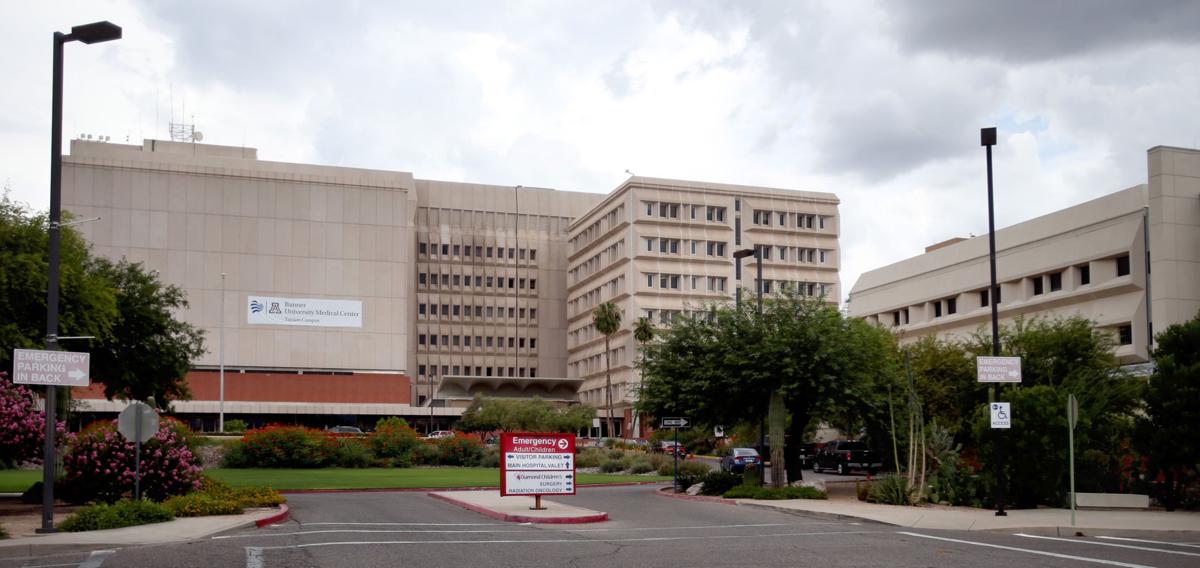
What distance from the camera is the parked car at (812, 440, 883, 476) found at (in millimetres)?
51875

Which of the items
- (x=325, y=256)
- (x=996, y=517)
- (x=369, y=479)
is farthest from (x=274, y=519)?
(x=325, y=256)

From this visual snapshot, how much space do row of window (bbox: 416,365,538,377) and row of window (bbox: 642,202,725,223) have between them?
30.8 meters

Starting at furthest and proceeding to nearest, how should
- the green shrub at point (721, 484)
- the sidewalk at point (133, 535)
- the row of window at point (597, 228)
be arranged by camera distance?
the row of window at point (597, 228) < the green shrub at point (721, 484) < the sidewalk at point (133, 535)

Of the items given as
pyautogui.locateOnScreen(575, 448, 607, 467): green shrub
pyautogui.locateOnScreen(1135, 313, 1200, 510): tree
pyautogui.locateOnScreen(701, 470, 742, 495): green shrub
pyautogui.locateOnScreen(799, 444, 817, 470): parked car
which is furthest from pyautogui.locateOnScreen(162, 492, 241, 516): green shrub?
pyautogui.locateOnScreen(799, 444, 817, 470): parked car

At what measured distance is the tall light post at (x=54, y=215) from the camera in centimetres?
1977

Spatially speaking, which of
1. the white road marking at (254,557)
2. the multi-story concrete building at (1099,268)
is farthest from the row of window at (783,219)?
the white road marking at (254,557)

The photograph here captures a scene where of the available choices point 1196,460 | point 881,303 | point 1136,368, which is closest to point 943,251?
point 881,303

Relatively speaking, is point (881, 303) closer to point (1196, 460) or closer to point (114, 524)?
point (1196, 460)

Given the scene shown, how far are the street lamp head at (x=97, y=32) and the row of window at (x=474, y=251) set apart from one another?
11588cm

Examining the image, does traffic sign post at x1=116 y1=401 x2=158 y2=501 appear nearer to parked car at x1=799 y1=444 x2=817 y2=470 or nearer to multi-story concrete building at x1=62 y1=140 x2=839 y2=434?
parked car at x1=799 y1=444 x2=817 y2=470

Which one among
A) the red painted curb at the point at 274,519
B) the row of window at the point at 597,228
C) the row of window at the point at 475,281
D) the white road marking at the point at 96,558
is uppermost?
the row of window at the point at 597,228

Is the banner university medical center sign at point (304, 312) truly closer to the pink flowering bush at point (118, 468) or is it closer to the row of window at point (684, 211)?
the row of window at point (684, 211)

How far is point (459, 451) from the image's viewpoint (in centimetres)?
6222

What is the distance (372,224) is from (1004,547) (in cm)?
10442
